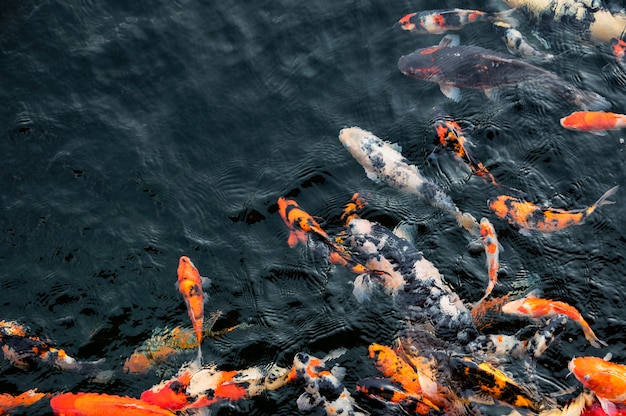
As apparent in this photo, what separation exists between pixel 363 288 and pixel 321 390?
1.45 metres

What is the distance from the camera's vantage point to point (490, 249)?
8289 mm

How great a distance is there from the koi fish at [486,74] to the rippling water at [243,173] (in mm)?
216

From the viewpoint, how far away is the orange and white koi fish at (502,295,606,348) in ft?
25.3

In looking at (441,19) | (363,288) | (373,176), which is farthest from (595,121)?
(363,288)

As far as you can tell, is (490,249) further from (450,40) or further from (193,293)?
(450,40)

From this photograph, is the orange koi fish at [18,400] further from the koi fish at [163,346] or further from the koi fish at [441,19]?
the koi fish at [441,19]

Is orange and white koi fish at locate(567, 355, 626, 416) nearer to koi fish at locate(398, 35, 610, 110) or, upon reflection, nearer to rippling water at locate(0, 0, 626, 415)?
rippling water at locate(0, 0, 626, 415)

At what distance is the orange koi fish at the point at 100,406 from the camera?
23.5 ft

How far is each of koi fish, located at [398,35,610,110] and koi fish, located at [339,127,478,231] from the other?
1.47m

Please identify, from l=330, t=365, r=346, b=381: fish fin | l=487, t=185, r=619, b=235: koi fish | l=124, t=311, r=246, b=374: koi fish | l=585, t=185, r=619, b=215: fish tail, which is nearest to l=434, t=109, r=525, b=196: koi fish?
l=487, t=185, r=619, b=235: koi fish

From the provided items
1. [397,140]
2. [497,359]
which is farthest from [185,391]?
[397,140]

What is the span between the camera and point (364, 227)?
875cm

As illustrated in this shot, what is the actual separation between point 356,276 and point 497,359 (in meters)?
2.00

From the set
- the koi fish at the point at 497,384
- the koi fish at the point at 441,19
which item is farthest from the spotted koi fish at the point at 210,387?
the koi fish at the point at 441,19
